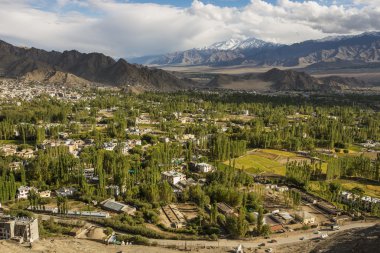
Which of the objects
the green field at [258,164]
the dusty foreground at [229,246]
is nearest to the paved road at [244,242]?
the dusty foreground at [229,246]

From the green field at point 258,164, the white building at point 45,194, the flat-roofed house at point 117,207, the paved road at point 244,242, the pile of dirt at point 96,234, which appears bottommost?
the paved road at point 244,242

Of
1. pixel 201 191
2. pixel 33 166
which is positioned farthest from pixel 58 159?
pixel 201 191

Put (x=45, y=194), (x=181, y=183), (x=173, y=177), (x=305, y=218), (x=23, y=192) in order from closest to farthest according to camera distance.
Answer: (x=305, y=218), (x=23, y=192), (x=45, y=194), (x=181, y=183), (x=173, y=177)

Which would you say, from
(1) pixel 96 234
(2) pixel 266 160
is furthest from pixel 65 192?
(2) pixel 266 160

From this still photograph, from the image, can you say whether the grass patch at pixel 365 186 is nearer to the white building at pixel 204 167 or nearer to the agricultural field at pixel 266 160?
the agricultural field at pixel 266 160

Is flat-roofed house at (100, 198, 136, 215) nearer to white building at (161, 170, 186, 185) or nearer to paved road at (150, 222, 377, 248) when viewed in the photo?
paved road at (150, 222, 377, 248)

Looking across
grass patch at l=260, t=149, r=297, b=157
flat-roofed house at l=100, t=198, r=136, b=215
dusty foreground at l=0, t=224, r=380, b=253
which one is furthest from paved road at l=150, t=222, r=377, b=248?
grass patch at l=260, t=149, r=297, b=157

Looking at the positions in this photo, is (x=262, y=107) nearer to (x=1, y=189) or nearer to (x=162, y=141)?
(x=162, y=141)

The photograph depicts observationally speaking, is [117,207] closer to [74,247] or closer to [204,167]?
[74,247]

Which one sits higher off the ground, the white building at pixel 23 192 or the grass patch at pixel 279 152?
the grass patch at pixel 279 152
